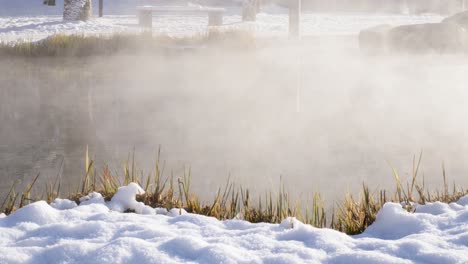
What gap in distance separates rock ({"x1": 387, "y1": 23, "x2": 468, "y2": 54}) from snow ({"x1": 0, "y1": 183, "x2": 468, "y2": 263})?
13.0 meters

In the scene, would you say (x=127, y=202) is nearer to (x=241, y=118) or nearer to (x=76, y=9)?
(x=241, y=118)

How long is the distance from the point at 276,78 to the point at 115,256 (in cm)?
927

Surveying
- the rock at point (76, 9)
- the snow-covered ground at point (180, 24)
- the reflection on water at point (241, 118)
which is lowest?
the reflection on water at point (241, 118)

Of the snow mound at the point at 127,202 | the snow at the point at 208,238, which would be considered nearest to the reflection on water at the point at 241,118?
the snow mound at the point at 127,202

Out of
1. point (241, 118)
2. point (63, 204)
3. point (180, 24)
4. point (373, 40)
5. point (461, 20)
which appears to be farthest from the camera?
point (180, 24)

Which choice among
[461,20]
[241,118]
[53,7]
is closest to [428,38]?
[461,20]

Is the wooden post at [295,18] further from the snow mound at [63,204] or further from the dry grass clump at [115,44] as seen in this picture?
the snow mound at [63,204]

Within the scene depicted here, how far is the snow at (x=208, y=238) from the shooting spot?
3.58 meters

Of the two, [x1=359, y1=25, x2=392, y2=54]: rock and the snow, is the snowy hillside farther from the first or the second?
the snow

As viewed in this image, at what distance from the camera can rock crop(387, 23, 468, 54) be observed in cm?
1708

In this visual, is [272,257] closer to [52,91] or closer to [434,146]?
[434,146]

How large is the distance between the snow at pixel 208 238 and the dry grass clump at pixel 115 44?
407 inches

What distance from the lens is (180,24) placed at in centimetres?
2042

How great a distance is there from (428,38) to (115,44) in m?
7.23
